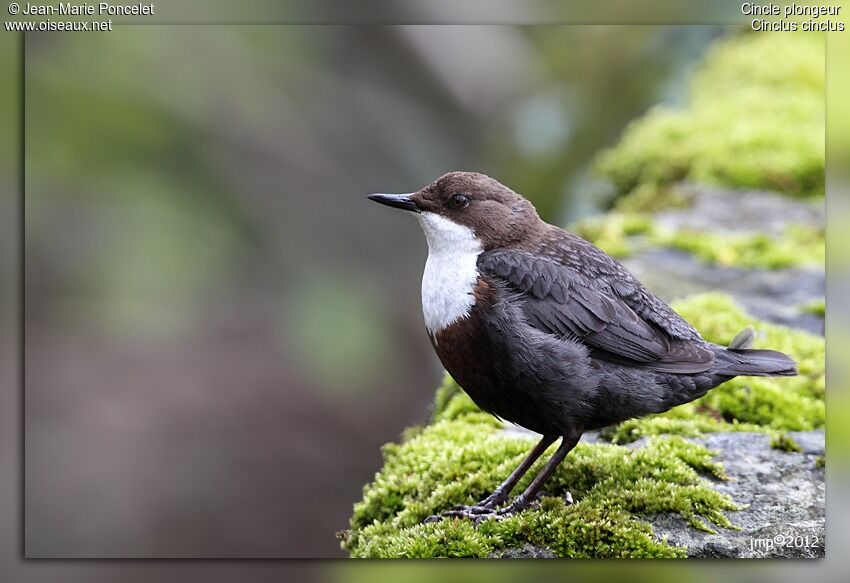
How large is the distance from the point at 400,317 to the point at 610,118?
1.41 m

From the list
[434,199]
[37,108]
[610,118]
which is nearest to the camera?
[434,199]

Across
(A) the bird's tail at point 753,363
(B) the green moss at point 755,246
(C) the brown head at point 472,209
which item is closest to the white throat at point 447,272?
(C) the brown head at point 472,209

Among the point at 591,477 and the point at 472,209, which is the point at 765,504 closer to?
the point at 591,477

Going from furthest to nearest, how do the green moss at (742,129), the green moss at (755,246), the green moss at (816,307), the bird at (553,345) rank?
1. the green moss at (742,129)
2. the green moss at (755,246)
3. the green moss at (816,307)
4. the bird at (553,345)

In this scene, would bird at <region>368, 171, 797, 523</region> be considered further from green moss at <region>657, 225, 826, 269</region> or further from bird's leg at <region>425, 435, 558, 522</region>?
green moss at <region>657, 225, 826, 269</region>

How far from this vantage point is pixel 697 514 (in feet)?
10.3

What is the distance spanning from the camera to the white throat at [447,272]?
303cm

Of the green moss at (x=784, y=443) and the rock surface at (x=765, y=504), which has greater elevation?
the green moss at (x=784, y=443)

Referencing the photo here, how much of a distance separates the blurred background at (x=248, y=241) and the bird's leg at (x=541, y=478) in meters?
0.84

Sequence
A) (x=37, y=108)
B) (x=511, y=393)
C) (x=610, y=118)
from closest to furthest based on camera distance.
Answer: (x=511, y=393) → (x=37, y=108) → (x=610, y=118)

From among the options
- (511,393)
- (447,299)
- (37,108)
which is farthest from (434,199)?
(37,108)

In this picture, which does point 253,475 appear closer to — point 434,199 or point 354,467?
point 354,467

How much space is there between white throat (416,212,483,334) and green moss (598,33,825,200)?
171 centimetres

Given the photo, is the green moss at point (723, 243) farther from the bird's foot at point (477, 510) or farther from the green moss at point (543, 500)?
the bird's foot at point (477, 510)
